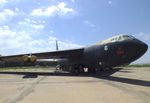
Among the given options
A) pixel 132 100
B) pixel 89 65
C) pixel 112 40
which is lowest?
pixel 132 100

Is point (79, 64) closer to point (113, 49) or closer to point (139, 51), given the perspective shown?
point (113, 49)

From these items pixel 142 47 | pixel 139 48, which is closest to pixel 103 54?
pixel 139 48

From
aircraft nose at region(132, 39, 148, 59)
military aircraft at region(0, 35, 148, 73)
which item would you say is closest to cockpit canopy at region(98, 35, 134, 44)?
military aircraft at region(0, 35, 148, 73)

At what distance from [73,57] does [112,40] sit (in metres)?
8.04

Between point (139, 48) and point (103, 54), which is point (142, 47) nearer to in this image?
point (139, 48)

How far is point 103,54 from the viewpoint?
27.0m

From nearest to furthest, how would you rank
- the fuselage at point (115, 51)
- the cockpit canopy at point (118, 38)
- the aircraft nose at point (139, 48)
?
the aircraft nose at point (139, 48) → the fuselage at point (115, 51) → the cockpit canopy at point (118, 38)

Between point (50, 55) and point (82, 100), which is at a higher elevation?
point (50, 55)

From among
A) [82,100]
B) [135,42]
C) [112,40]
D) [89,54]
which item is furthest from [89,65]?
[82,100]

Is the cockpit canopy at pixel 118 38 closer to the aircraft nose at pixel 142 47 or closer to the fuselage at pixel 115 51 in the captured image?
the fuselage at pixel 115 51

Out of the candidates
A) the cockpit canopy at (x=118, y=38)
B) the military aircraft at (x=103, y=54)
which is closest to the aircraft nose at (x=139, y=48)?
the military aircraft at (x=103, y=54)

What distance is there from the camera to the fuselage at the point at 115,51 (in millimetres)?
24016

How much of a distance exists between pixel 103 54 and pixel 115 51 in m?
2.03

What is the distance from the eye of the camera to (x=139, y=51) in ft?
78.4
